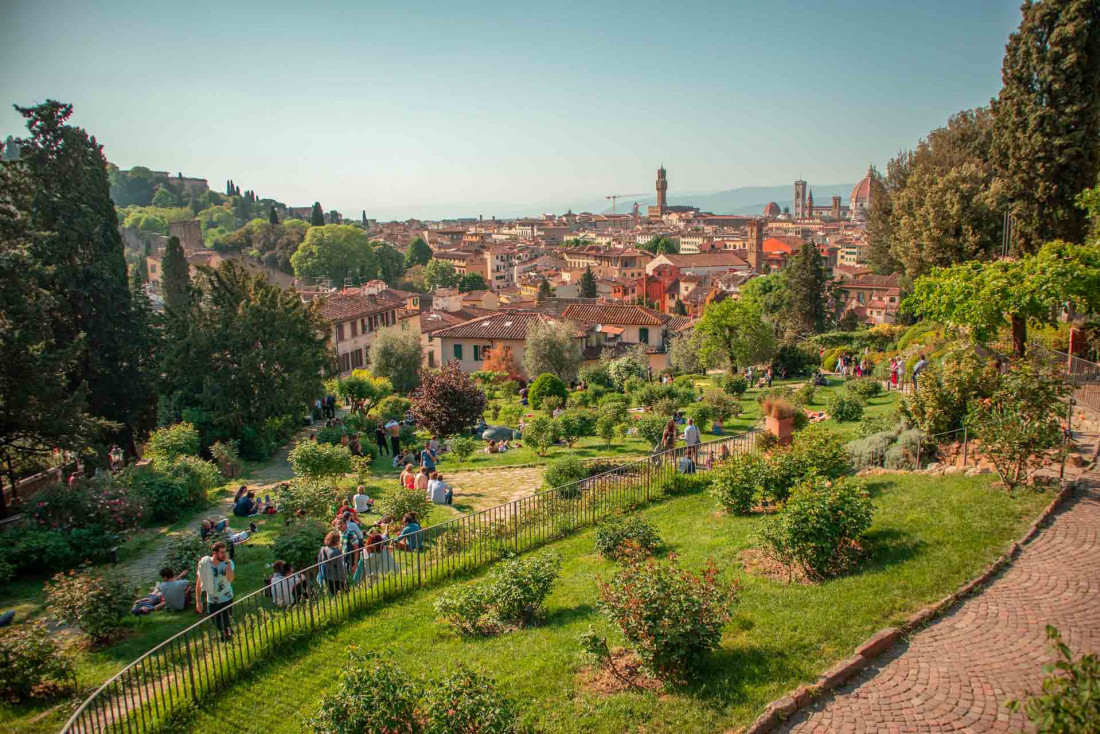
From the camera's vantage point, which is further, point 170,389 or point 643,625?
point 170,389

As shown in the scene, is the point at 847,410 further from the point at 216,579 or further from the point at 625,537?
the point at 216,579

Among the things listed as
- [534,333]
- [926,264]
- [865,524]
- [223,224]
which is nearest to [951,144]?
[926,264]

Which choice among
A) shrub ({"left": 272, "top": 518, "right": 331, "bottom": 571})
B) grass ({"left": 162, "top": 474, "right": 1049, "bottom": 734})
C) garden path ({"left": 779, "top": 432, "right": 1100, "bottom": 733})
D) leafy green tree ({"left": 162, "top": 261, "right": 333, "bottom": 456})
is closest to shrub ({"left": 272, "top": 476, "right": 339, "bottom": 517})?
shrub ({"left": 272, "top": 518, "right": 331, "bottom": 571})

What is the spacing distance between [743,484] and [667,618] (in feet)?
20.8

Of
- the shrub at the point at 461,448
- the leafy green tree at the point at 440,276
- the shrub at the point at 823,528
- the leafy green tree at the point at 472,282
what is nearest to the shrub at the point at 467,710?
the shrub at the point at 823,528

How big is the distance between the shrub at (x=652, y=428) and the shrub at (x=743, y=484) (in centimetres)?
730

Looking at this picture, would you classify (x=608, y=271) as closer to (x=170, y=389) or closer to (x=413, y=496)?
(x=170, y=389)

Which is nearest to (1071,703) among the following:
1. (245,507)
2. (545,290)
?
(245,507)

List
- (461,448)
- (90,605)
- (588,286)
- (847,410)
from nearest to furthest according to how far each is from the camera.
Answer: (90,605) → (847,410) → (461,448) → (588,286)

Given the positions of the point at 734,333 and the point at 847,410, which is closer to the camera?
the point at 847,410

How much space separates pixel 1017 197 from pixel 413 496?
23347 millimetres

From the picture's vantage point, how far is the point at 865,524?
927 cm

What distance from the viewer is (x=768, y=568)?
33.0 ft

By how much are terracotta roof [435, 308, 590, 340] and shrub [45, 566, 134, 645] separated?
118ft
